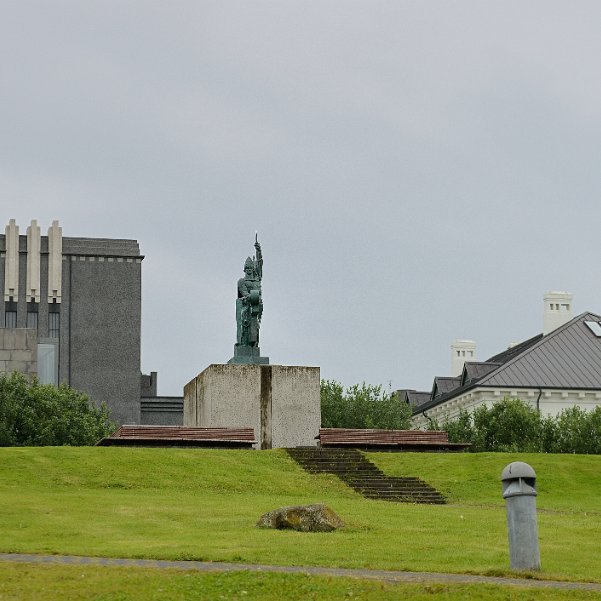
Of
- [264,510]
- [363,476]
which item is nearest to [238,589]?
[264,510]

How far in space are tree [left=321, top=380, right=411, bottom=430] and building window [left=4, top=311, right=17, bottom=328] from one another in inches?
1153

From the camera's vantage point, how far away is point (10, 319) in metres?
102

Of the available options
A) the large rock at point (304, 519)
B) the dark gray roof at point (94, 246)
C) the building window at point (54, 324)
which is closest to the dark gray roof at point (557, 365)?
the dark gray roof at point (94, 246)

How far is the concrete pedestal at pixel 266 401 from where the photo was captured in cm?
4597

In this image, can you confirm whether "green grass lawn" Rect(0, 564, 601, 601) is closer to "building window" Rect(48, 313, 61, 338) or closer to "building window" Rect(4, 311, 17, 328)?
"building window" Rect(4, 311, 17, 328)

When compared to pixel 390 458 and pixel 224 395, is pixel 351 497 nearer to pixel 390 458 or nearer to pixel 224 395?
pixel 390 458

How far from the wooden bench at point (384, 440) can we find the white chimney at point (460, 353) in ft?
198

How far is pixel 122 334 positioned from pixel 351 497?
71.1 m

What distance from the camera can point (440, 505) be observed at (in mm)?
33312

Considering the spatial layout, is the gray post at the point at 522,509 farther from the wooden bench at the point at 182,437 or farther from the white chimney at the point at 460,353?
the white chimney at the point at 460,353

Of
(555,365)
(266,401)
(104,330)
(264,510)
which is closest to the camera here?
(264,510)

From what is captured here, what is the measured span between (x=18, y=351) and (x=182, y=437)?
34.9 meters

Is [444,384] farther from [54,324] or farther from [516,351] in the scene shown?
[54,324]

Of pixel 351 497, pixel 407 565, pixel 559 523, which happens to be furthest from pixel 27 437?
pixel 407 565
